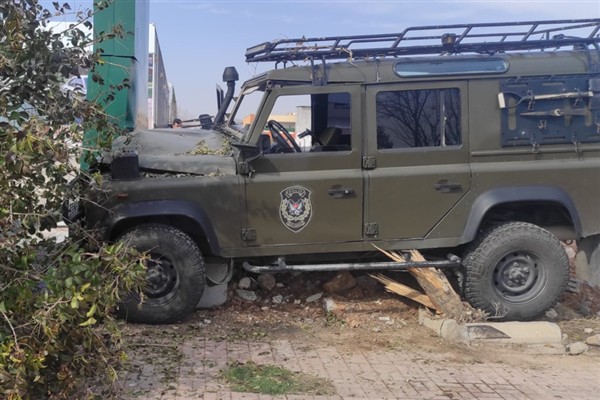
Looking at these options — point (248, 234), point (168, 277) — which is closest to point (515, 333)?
point (248, 234)

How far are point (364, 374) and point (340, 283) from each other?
1664 mm

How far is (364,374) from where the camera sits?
4676 millimetres

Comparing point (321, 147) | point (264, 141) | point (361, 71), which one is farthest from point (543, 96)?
point (264, 141)

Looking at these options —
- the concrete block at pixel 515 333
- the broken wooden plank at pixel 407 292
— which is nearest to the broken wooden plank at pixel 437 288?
the broken wooden plank at pixel 407 292

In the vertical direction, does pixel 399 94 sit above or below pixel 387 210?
above

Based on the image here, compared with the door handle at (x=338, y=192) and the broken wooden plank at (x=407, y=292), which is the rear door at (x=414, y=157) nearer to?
the door handle at (x=338, y=192)

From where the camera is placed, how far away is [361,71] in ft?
18.8

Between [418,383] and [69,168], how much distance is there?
285 centimetres

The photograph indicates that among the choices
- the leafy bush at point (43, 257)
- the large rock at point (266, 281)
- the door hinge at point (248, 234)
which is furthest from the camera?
the large rock at point (266, 281)

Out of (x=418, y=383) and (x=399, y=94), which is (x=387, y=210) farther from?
(x=418, y=383)

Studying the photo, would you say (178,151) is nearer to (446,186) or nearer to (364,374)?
(446,186)

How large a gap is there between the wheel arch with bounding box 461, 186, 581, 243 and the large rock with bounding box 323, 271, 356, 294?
48.4 inches

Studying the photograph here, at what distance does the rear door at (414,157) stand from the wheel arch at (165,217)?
1451 millimetres

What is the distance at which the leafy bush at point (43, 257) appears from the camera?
3.35 m
